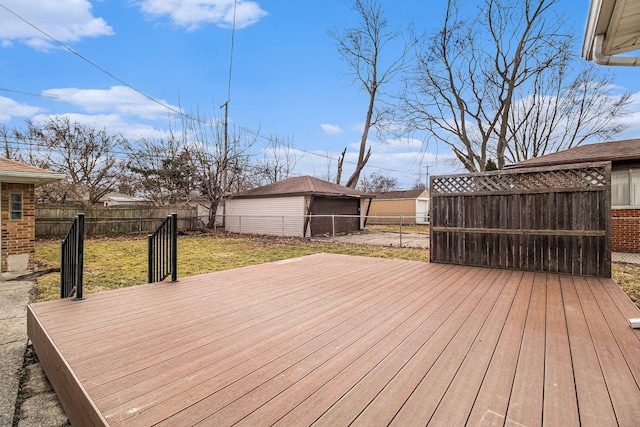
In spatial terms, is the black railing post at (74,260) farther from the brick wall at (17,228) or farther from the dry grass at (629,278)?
A: the dry grass at (629,278)

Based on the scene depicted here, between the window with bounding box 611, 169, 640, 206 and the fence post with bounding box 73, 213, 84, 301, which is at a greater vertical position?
the window with bounding box 611, 169, 640, 206

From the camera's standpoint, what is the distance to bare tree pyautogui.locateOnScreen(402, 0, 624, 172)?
1286cm

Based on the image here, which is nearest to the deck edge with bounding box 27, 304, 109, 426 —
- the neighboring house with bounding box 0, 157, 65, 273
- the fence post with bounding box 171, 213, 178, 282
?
the fence post with bounding box 171, 213, 178, 282

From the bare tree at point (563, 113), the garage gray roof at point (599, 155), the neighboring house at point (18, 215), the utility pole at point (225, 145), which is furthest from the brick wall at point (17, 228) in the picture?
the bare tree at point (563, 113)

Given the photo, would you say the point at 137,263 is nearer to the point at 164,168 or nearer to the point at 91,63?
the point at 91,63

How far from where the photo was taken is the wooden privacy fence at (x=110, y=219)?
11.6m

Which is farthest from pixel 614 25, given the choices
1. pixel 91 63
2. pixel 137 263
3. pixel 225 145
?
pixel 225 145

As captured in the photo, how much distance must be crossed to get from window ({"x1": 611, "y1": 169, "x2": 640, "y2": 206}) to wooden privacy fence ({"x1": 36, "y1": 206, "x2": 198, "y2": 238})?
1413 centimetres

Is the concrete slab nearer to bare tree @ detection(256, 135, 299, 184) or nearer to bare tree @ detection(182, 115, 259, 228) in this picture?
bare tree @ detection(182, 115, 259, 228)

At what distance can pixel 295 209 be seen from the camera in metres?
13.8

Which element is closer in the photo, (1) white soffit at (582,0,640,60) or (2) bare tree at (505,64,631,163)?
(1) white soffit at (582,0,640,60)

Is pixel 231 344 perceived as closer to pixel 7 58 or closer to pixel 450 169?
pixel 7 58

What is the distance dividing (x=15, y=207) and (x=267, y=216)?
9169 millimetres

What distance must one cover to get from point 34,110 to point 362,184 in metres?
30.9
